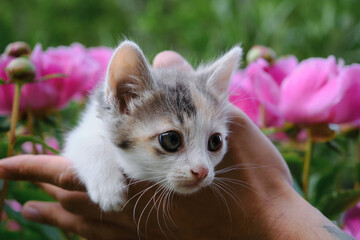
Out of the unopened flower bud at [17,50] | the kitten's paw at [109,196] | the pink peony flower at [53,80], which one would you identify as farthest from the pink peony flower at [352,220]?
the unopened flower bud at [17,50]

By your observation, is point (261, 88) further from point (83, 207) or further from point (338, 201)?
point (83, 207)

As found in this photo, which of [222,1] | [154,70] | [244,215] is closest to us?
[244,215]

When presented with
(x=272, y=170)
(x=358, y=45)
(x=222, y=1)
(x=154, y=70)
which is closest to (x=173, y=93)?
(x=154, y=70)

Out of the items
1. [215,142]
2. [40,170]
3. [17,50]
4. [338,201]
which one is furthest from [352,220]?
[17,50]

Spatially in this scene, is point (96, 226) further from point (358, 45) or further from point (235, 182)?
point (358, 45)

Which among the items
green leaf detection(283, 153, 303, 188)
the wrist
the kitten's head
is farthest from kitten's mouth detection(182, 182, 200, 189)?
green leaf detection(283, 153, 303, 188)

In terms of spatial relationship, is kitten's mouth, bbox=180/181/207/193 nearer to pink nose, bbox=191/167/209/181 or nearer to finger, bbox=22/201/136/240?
pink nose, bbox=191/167/209/181
